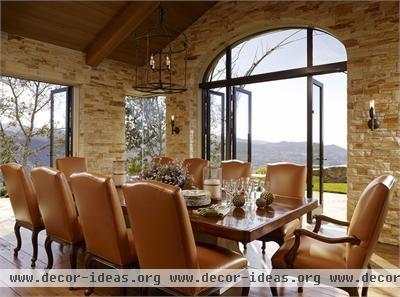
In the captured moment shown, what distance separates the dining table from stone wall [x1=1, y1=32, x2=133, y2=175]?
12.3ft

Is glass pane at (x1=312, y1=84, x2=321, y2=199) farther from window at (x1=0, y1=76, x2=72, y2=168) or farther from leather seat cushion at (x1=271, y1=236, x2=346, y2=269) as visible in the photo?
window at (x1=0, y1=76, x2=72, y2=168)

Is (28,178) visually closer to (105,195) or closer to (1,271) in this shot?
(1,271)

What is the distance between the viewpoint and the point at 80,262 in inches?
125

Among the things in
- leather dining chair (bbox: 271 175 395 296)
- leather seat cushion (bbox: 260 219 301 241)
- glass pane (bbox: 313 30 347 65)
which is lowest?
leather seat cushion (bbox: 260 219 301 241)

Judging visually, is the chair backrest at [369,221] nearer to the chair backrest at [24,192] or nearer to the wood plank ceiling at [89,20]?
the chair backrest at [24,192]

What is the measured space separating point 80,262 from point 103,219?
135cm

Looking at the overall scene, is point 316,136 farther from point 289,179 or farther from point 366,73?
point 289,179

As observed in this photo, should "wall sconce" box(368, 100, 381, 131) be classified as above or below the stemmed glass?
above

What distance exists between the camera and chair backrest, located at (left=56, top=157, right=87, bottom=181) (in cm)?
417

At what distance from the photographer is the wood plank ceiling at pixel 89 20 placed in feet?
14.4

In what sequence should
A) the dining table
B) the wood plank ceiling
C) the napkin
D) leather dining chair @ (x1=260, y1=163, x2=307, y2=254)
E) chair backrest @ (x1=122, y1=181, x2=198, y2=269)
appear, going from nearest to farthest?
chair backrest @ (x1=122, y1=181, x2=198, y2=269) < the dining table < the napkin < leather dining chair @ (x1=260, y1=163, x2=307, y2=254) < the wood plank ceiling

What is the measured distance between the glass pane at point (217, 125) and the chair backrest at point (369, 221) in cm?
396

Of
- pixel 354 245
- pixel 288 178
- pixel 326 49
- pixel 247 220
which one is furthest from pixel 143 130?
pixel 354 245

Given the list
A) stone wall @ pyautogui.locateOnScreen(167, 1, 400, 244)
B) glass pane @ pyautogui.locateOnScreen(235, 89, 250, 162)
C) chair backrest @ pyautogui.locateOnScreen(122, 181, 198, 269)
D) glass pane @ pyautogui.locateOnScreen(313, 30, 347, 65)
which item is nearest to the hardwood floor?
stone wall @ pyautogui.locateOnScreen(167, 1, 400, 244)
